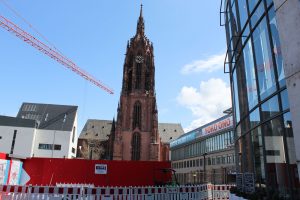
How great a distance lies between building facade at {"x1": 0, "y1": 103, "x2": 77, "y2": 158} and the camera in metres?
54.9

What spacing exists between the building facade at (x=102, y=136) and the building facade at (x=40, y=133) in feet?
60.2

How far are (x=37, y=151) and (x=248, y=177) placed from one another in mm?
53204

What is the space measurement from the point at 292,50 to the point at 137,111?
65174 millimetres

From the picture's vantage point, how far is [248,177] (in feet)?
35.5

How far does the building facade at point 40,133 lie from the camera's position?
54875 mm

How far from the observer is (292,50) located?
19.8ft

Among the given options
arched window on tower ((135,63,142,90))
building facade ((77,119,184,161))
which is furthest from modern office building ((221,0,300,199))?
building facade ((77,119,184,161))

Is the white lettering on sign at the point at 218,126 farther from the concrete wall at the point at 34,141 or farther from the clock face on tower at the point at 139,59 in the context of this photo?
the concrete wall at the point at 34,141

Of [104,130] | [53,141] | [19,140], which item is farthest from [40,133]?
[104,130]

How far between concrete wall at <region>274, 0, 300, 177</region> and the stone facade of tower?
6164 centimetres

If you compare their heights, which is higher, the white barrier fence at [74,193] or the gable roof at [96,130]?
the gable roof at [96,130]

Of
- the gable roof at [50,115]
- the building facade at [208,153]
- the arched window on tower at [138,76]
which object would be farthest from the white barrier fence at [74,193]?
the arched window on tower at [138,76]

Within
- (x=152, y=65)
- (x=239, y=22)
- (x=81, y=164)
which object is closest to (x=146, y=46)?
(x=152, y=65)

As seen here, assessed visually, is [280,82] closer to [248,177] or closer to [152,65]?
[248,177]
